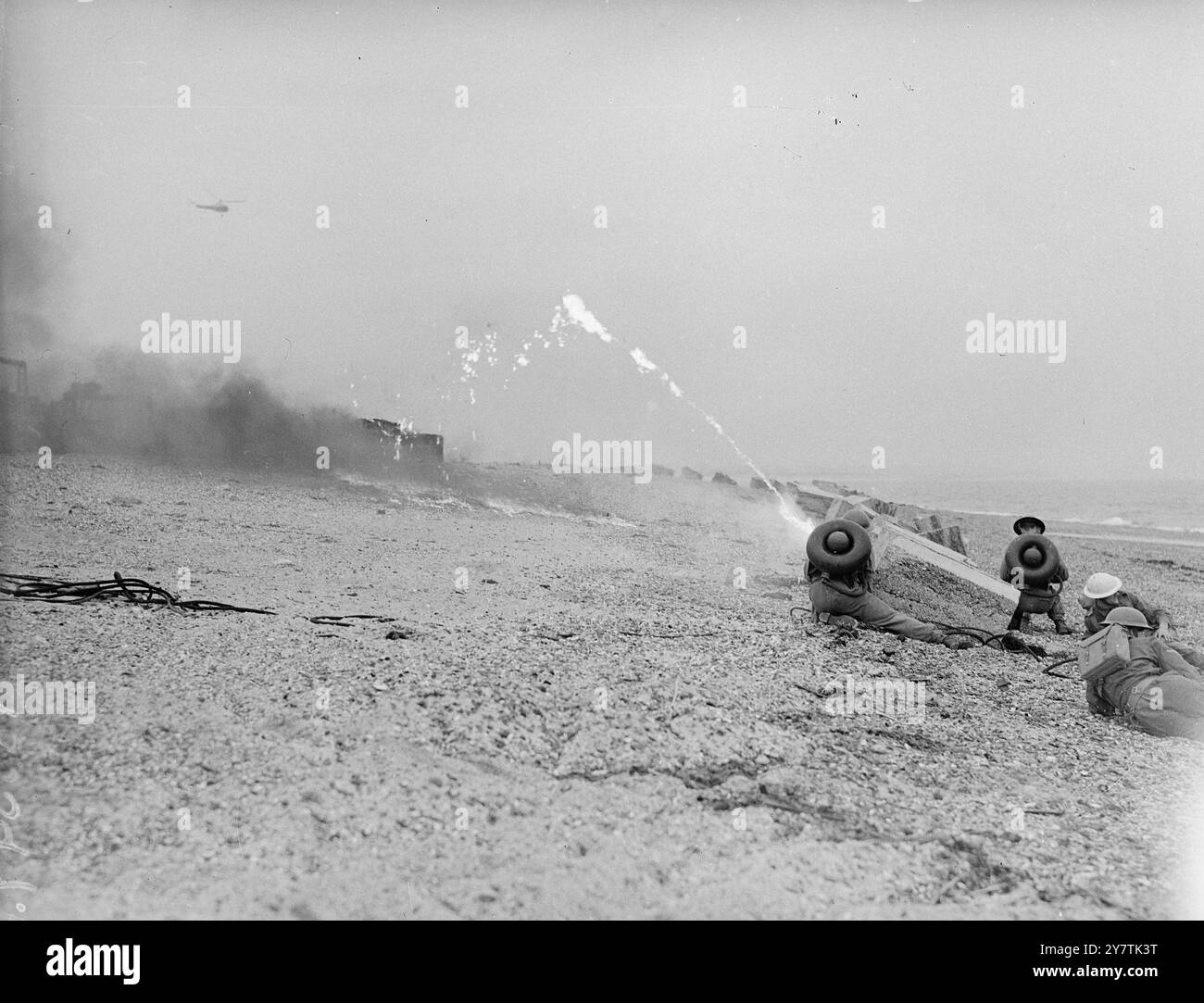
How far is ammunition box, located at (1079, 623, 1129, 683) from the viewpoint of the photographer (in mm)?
5855

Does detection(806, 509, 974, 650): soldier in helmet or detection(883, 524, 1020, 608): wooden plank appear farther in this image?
detection(883, 524, 1020, 608): wooden plank

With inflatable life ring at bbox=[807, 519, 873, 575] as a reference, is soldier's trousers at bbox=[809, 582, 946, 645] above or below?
below

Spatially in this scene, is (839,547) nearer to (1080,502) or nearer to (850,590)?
(850,590)

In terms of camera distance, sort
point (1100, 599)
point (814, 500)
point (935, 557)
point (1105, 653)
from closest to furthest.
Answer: point (1105, 653)
point (1100, 599)
point (935, 557)
point (814, 500)

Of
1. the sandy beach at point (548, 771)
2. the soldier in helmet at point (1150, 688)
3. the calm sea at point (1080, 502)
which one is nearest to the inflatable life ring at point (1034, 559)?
the sandy beach at point (548, 771)

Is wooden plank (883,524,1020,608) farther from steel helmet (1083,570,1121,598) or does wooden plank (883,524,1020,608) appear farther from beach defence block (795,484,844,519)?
beach defence block (795,484,844,519)

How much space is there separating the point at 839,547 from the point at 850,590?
47cm

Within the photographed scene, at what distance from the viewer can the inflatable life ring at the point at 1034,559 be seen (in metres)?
9.53

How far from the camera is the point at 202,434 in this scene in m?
19.6

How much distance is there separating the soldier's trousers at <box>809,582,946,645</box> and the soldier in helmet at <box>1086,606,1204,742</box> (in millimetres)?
2032

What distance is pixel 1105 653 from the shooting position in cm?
592
